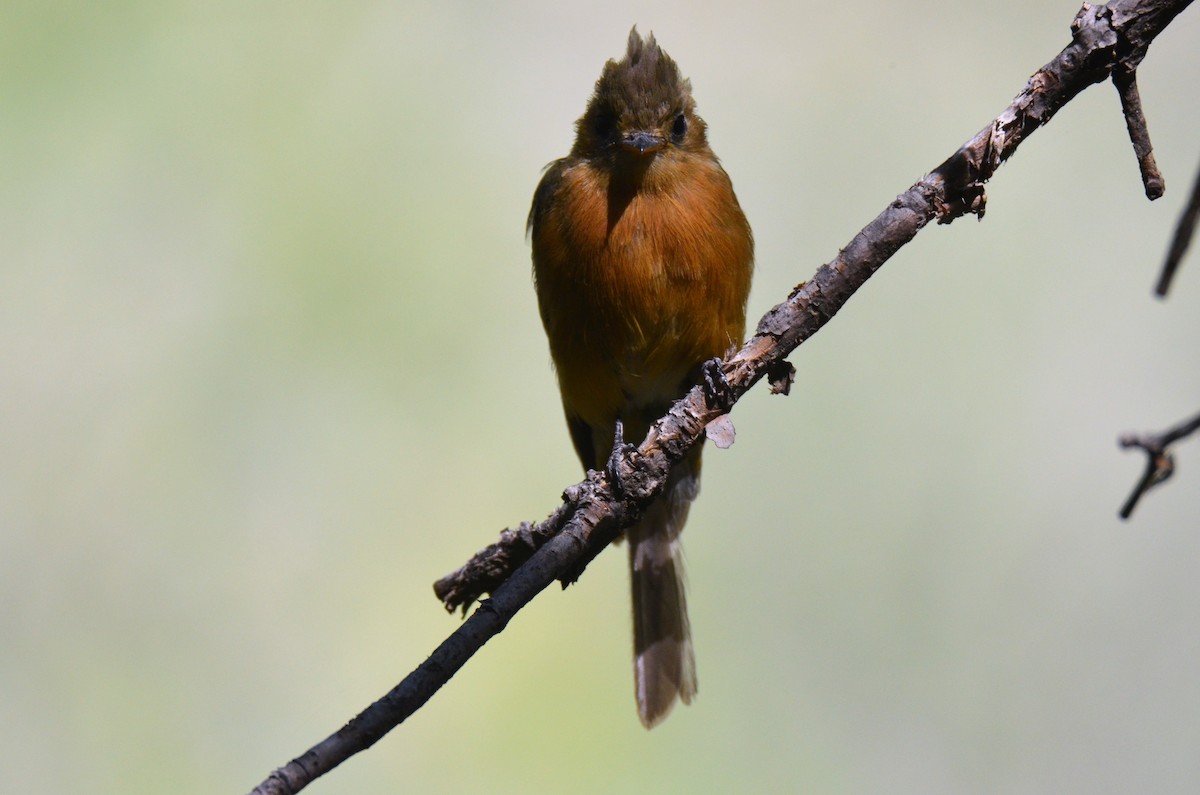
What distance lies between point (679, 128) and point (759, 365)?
164cm

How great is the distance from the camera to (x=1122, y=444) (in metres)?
1.53

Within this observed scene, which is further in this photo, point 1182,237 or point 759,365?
point 759,365

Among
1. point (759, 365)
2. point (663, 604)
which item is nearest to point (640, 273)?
point (759, 365)

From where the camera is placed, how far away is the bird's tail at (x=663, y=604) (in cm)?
398

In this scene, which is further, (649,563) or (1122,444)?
(649,563)

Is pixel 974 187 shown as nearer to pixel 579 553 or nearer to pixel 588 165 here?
pixel 579 553

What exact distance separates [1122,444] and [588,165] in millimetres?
2386

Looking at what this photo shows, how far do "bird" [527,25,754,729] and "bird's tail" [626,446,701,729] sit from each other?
468 mm

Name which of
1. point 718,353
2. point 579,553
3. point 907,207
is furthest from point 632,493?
point 718,353

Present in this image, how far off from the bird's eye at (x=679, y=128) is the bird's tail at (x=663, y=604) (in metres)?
1.12

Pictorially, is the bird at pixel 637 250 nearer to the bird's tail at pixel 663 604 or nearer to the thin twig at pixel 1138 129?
the bird's tail at pixel 663 604

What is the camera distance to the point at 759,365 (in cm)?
227

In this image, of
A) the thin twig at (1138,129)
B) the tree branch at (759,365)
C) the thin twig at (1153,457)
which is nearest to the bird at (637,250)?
the tree branch at (759,365)

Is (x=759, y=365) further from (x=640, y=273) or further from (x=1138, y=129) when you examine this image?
(x=640, y=273)
